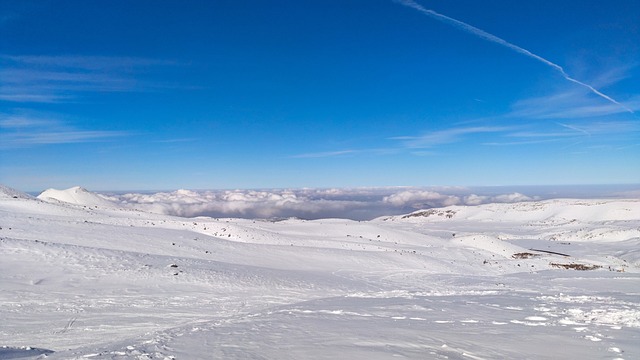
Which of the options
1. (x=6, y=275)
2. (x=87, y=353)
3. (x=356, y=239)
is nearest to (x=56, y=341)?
(x=87, y=353)

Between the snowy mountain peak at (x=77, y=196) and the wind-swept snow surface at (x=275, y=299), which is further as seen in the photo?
the snowy mountain peak at (x=77, y=196)

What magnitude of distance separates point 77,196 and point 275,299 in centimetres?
6069

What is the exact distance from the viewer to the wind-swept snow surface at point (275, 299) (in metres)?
8.88

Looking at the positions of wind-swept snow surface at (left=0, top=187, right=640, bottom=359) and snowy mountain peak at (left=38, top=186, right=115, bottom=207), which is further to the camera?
snowy mountain peak at (left=38, top=186, right=115, bottom=207)

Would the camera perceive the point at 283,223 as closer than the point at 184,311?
No

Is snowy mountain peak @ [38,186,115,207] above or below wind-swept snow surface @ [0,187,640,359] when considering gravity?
above

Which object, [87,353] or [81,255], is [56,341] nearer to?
[87,353]

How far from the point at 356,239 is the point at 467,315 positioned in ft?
95.3

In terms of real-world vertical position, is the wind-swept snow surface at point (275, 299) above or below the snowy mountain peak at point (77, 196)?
below

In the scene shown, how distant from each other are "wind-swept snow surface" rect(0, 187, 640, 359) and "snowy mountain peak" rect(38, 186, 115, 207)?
28.1 meters

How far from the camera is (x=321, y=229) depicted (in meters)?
49.9

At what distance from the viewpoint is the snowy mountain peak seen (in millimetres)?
64981

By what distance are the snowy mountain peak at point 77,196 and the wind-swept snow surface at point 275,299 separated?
2810 cm

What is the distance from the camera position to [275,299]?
58.1 ft
